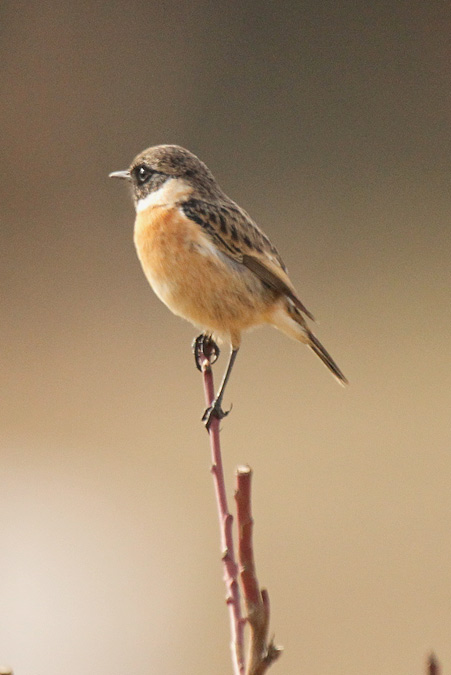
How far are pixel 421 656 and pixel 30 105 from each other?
7.09 metres

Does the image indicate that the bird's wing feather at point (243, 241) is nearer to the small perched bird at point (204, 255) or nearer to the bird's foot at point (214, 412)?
the small perched bird at point (204, 255)

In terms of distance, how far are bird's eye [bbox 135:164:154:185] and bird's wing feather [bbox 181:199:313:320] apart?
130mm

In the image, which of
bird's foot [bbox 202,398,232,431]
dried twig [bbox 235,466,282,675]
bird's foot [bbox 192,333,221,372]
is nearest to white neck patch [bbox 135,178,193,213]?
bird's foot [bbox 192,333,221,372]

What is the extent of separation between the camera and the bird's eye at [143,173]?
2.74 metres

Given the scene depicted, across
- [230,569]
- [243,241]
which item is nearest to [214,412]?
[230,569]

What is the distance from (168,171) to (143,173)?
86mm

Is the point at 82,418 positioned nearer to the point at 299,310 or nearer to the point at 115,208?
the point at 115,208

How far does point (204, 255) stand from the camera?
263cm

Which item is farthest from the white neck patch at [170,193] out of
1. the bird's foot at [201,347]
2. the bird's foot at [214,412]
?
the bird's foot at [214,412]

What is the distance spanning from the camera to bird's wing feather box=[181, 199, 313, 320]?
2.64m

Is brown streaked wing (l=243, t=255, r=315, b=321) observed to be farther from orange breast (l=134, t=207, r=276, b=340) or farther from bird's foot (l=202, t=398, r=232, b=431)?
bird's foot (l=202, t=398, r=232, b=431)

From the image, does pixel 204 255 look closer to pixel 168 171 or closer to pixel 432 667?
pixel 168 171

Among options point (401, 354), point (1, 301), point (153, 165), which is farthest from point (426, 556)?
point (1, 301)

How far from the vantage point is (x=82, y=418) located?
7535 millimetres
